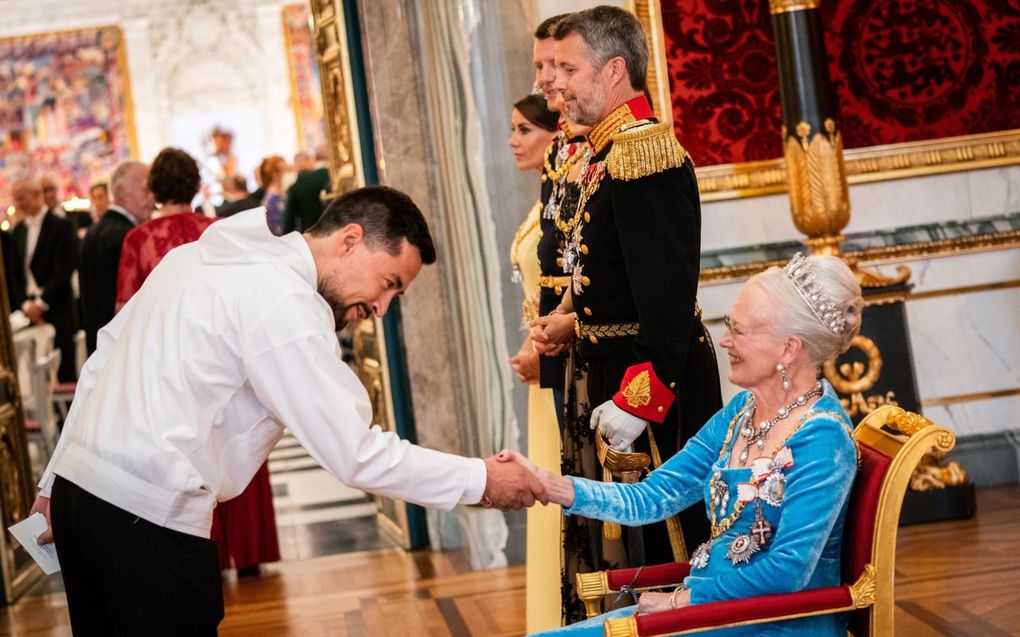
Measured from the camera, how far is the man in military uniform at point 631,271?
9.13ft

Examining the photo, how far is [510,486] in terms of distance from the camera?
8.40 feet

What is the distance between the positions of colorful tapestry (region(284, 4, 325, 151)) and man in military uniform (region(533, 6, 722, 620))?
14296 mm

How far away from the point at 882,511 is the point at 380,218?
1.04 meters

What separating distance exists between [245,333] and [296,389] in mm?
131

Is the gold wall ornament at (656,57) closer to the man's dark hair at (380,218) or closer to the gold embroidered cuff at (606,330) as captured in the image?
the gold embroidered cuff at (606,330)

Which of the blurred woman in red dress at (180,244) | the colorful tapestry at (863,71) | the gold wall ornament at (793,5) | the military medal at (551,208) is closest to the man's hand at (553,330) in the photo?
the military medal at (551,208)

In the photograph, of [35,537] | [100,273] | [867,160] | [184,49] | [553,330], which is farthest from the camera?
[184,49]

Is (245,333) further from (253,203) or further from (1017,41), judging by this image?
(253,203)

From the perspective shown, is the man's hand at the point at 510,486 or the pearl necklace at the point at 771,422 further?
the man's hand at the point at 510,486

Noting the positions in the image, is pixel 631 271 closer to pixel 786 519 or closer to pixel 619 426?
pixel 619 426

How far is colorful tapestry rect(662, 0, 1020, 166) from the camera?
568cm

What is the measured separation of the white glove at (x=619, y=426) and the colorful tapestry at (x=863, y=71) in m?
3.01

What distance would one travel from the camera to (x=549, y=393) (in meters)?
3.54

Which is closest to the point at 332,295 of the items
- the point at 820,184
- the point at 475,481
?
the point at 475,481
